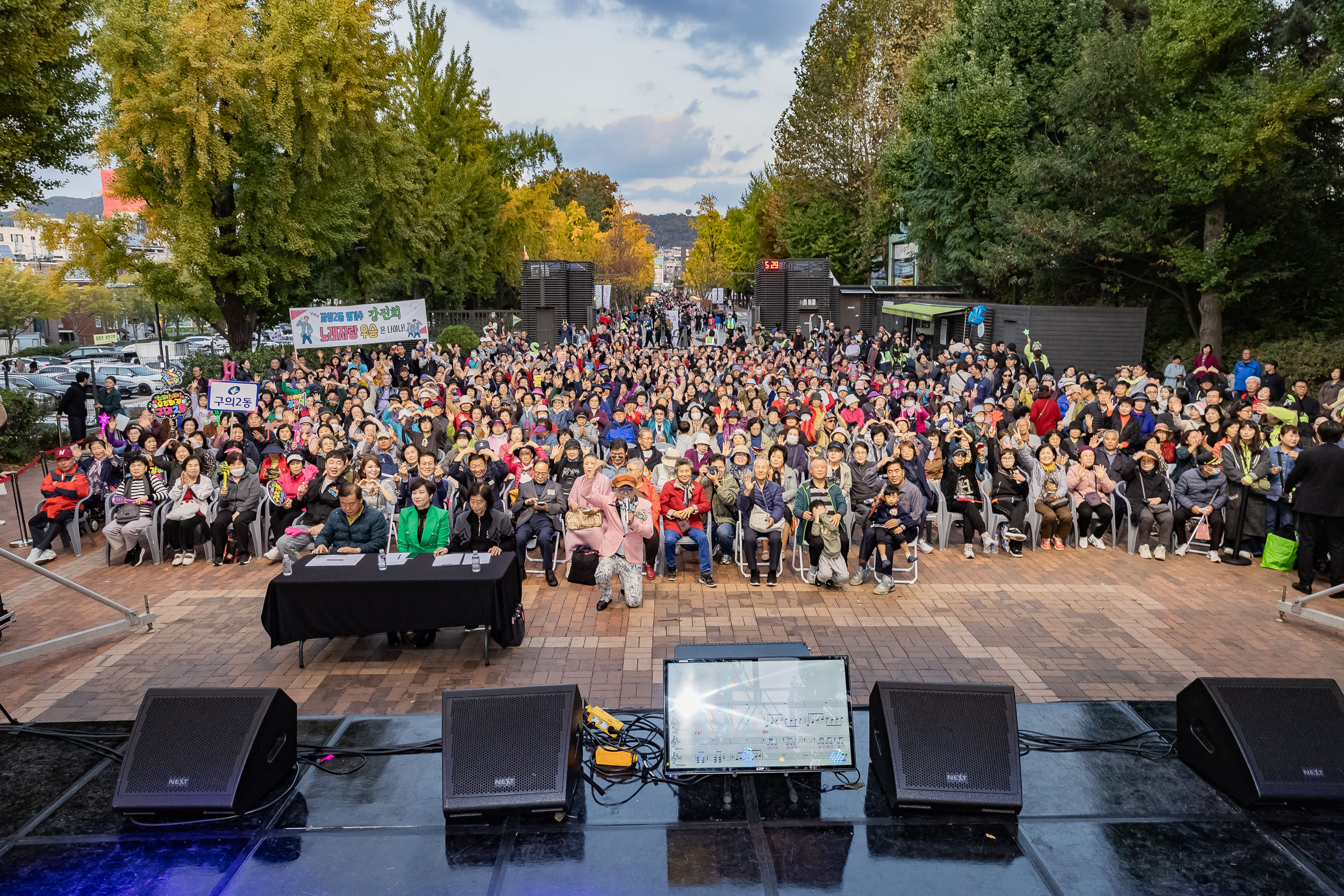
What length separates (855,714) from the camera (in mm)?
5555

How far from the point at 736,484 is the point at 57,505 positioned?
899 cm

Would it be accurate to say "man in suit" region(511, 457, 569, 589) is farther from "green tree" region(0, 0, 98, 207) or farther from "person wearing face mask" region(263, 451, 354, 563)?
"green tree" region(0, 0, 98, 207)

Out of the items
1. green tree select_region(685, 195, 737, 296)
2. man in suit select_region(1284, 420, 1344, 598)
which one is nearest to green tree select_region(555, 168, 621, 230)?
green tree select_region(685, 195, 737, 296)

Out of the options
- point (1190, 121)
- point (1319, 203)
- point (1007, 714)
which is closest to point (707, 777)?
point (1007, 714)

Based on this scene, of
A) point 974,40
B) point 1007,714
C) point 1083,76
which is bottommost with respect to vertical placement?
point 1007,714

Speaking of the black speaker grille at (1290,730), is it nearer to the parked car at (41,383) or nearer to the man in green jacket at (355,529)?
the man in green jacket at (355,529)

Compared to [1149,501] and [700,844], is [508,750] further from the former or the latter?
[1149,501]

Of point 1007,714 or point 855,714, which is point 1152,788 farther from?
point 855,714

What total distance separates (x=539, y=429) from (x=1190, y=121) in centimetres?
1866

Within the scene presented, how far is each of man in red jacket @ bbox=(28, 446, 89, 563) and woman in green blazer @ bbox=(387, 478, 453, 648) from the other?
17.8ft

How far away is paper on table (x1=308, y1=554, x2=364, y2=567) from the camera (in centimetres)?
737

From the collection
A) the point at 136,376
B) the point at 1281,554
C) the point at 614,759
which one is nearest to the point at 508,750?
the point at 614,759

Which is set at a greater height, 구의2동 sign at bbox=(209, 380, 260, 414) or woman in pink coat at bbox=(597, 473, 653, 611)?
구의2동 sign at bbox=(209, 380, 260, 414)

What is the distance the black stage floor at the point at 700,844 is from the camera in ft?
12.7
